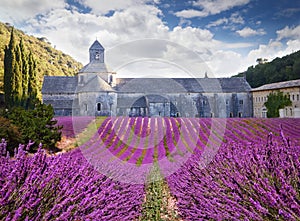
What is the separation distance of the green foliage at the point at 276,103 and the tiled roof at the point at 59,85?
22.5 m

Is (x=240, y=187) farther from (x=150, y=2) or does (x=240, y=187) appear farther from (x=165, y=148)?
(x=150, y=2)

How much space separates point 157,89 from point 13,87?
52.2ft

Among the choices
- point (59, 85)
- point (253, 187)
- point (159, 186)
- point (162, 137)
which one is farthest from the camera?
point (59, 85)

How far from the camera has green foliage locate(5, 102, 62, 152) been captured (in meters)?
9.09

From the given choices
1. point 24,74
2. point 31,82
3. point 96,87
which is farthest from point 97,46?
point 24,74

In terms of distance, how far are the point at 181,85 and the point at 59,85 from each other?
49.5 feet

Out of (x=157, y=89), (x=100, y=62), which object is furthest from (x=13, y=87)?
(x=157, y=89)

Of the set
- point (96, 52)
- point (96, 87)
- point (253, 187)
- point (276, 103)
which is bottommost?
point (253, 187)

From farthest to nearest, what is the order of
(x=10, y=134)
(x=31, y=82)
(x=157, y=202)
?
(x=31, y=82) → (x=10, y=134) → (x=157, y=202)


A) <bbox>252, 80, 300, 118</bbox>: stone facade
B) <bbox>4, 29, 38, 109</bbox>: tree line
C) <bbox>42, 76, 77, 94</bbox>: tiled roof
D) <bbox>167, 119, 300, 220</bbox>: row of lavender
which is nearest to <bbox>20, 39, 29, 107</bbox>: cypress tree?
<bbox>4, 29, 38, 109</bbox>: tree line

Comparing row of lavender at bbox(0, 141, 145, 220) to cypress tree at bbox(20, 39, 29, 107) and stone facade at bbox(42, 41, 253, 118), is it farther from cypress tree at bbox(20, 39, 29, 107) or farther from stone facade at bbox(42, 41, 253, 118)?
cypress tree at bbox(20, 39, 29, 107)

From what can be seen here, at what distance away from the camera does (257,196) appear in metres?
2.53

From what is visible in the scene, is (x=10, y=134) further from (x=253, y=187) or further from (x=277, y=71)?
(x=277, y=71)

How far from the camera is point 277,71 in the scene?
54781 millimetres
